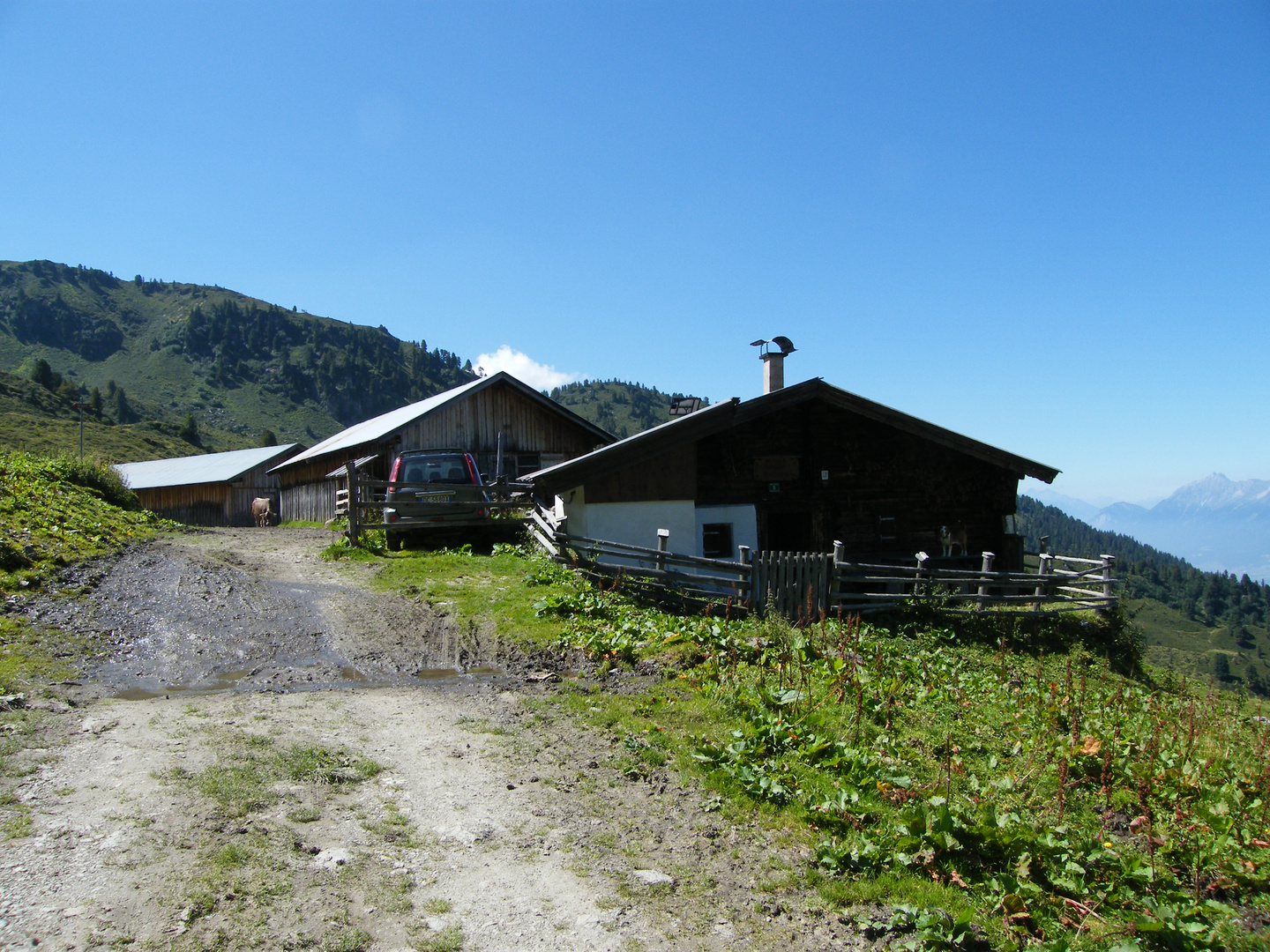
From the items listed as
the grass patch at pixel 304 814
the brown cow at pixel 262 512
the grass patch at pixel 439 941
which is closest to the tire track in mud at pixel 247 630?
the grass patch at pixel 304 814

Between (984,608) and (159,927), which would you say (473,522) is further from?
(159,927)

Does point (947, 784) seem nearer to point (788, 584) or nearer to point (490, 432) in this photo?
point (788, 584)

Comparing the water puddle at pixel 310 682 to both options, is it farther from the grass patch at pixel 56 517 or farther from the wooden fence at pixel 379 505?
the wooden fence at pixel 379 505

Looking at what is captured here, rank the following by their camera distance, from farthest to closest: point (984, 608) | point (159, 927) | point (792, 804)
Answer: point (984, 608) → point (792, 804) → point (159, 927)

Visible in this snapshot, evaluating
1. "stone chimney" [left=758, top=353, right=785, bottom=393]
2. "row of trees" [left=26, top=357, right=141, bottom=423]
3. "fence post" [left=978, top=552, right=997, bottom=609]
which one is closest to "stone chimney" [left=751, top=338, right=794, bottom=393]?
"stone chimney" [left=758, top=353, right=785, bottom=393]

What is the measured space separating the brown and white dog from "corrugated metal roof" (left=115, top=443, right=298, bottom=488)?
41370mm

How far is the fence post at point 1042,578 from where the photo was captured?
15842mm

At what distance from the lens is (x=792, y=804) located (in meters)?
5.74

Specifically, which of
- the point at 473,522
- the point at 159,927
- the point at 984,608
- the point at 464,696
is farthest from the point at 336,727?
the point at 984,608

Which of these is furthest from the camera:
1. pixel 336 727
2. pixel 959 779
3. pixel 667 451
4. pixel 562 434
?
pixel 562 434

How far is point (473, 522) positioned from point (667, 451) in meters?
5.05

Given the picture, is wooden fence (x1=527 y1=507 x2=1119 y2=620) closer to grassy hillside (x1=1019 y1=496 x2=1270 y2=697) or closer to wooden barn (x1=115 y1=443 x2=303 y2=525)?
wooden barn (x1=115 y1=443 x2=303 y2=525)

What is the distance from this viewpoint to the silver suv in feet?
56.9

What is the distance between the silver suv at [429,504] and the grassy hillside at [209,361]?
131913 mm
